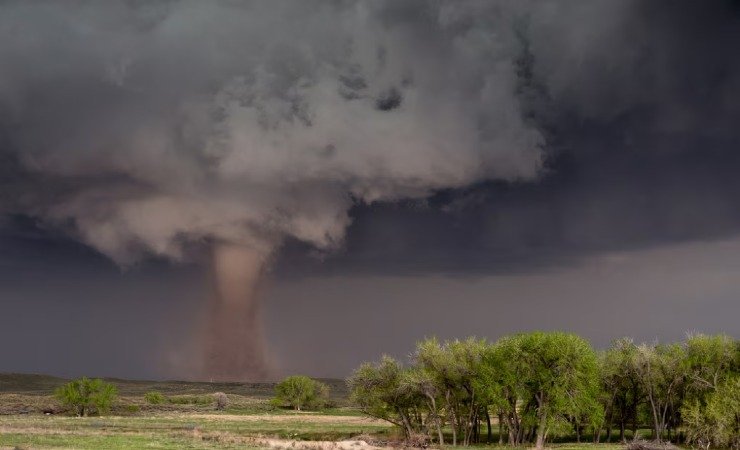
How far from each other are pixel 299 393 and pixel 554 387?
119994 millimetres

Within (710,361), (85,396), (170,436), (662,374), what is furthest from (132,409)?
(710,361)

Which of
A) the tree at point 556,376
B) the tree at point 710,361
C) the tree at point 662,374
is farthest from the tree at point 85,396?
the tree at point 710,361

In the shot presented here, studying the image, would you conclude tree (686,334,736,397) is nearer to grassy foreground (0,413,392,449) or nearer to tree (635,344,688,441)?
tree (635,344,688,441)

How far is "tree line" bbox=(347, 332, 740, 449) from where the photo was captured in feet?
241

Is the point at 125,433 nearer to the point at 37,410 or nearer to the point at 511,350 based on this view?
the point at 511,350

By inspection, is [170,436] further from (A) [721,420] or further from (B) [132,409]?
(B) [132,409]

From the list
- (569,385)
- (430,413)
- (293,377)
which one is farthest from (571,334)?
(293,377)

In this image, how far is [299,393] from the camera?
598 feet

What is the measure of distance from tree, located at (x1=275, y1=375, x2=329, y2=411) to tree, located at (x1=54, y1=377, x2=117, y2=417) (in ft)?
173

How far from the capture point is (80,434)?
80062 millimetres

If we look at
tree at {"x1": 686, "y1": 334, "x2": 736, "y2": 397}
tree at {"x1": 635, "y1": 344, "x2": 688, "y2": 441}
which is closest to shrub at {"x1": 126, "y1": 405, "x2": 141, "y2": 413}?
tree at {"x1": 635, "y1": 344, "x2": 688, "y2": 441}

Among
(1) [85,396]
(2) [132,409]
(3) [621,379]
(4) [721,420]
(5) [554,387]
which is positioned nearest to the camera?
(4) [721,420]

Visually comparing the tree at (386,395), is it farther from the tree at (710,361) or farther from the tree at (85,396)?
the tree at (85,396)

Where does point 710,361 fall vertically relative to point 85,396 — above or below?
above
